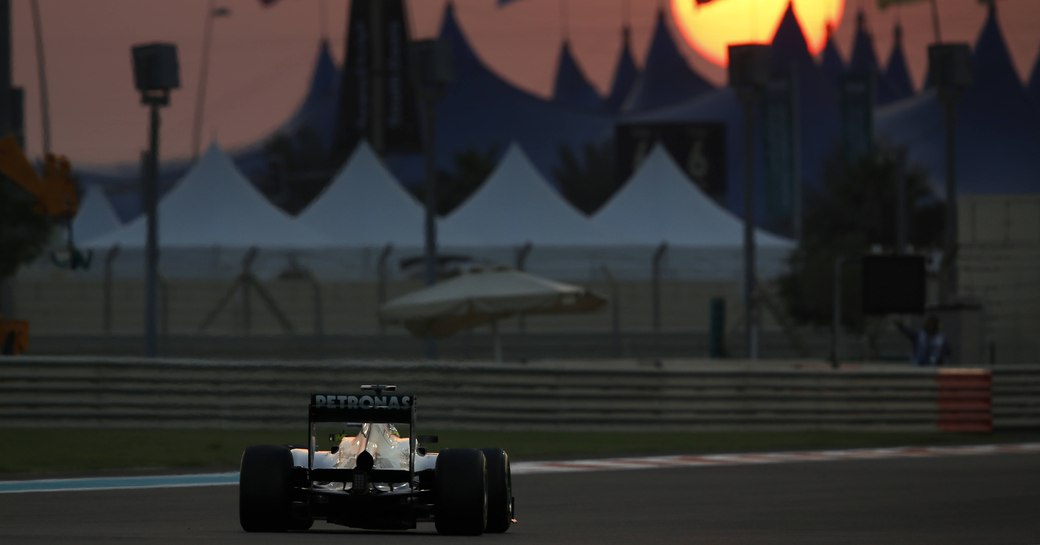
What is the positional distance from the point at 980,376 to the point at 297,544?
15856 mm

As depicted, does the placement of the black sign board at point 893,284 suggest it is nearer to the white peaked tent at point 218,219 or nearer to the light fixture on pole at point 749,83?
the light fixture on pole at point 749,83

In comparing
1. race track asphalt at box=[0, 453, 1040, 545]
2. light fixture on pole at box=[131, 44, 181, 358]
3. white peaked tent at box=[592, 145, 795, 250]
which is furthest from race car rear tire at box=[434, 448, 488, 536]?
white peaked tent at box=[592, 145, 795, 250]

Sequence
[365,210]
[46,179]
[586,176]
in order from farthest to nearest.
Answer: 1. [586,176]
2. [365,210]
3. [46,179]

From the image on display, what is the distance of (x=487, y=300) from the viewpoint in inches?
1180

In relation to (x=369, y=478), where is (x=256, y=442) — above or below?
below

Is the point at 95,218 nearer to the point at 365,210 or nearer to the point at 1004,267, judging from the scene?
the point at 365,210

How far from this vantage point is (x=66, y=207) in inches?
1293

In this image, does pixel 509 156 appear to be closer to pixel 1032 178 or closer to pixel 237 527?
pixel 237 527

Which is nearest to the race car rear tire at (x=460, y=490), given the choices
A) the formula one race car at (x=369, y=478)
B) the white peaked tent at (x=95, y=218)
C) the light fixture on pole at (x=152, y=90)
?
the formula one race car at (x=369, y=478)

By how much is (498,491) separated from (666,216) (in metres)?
35.1

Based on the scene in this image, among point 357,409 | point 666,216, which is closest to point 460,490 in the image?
point 357,409

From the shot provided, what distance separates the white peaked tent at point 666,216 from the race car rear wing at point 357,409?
110 ft

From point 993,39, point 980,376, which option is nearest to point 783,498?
point 980,376

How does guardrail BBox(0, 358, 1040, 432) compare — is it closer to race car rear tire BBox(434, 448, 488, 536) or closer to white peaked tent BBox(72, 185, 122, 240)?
race car rear tire BBox(434, 448, 488, 536)
